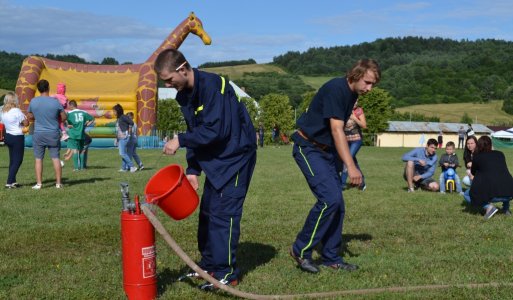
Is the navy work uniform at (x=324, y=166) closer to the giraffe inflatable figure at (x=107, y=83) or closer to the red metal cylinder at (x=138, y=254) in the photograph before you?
the red metal cylinder at (x=138, y=254)

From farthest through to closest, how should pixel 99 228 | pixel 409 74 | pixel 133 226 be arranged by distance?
pixel 409 74, pixel 99 228, pixel 133 226

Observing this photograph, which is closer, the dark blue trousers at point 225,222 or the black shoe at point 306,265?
the dark blue trousers at point 225,222

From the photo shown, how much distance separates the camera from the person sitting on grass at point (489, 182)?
8.50 metres

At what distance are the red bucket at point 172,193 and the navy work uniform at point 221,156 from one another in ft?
0.84

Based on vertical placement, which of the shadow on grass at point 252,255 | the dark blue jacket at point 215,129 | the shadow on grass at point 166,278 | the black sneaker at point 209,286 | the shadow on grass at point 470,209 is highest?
the dark blue jacket at point 215,129

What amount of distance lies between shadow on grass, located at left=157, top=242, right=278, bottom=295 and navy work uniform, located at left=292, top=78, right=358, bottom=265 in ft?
1.49

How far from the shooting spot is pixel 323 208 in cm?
527

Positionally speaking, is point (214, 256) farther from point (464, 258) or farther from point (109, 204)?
point (109, 204)

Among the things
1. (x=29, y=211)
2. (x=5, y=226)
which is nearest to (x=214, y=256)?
(x=5, y=226)

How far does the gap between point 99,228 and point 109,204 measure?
2.13 meters

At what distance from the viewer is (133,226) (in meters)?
4.16

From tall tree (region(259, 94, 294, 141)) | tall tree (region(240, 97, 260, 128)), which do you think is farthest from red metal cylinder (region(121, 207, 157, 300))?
tall tree (region(259, 94, 294, 141))

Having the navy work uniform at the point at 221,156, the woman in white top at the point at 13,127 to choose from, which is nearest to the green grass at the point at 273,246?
the navy work uniform at the point at 221,156

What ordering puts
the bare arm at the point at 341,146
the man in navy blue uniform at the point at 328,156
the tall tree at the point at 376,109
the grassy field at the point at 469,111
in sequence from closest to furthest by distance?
the bare arm at the point at 341,146 → the man in navy blue uniform at the point at 328,156 → the tall tree at the point at 376,109 → the grassy field at the point at 469,111
